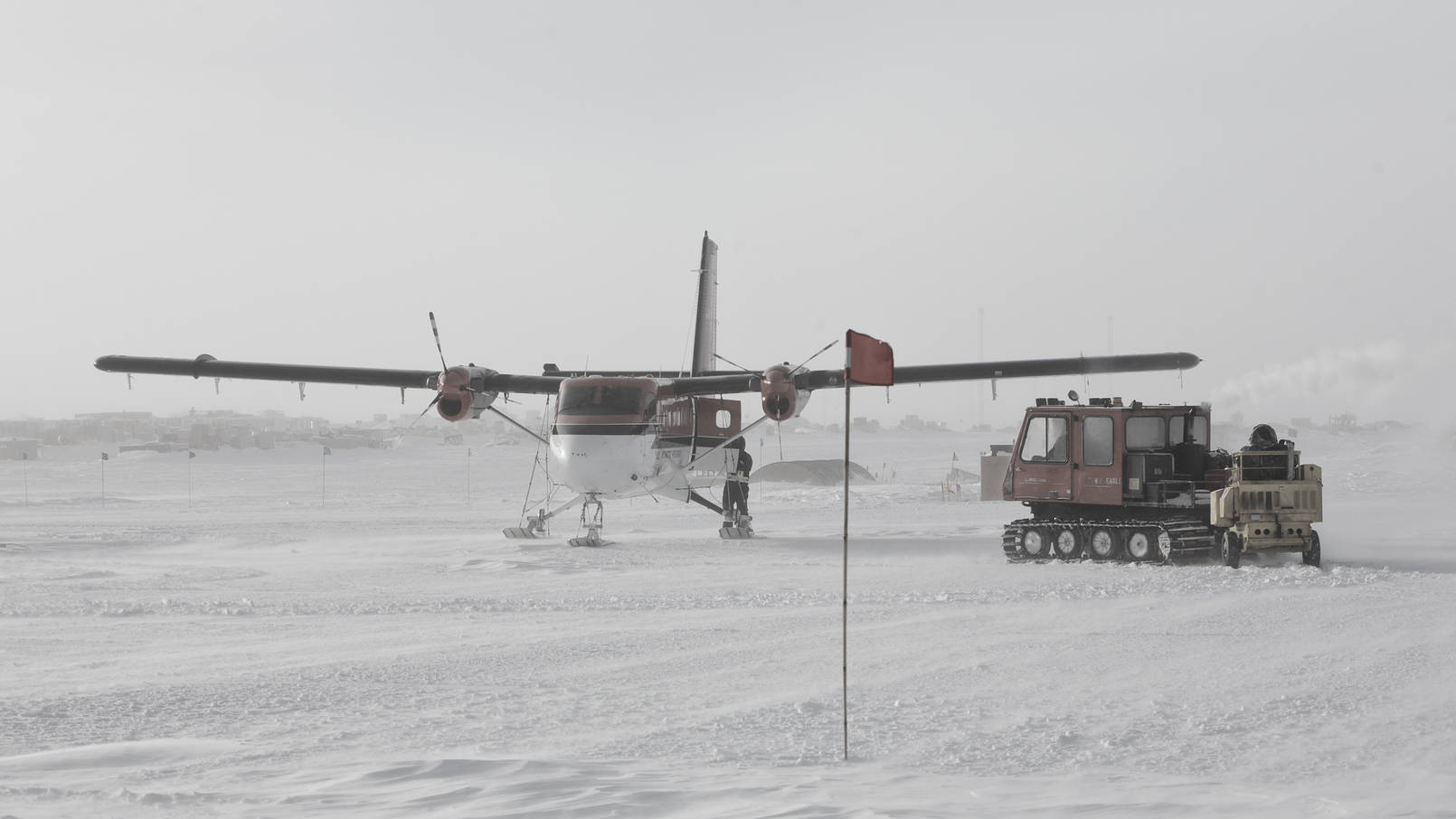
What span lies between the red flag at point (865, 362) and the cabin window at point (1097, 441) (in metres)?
10.6

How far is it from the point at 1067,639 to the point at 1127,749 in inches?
151

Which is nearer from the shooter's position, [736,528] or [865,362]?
[865,362]

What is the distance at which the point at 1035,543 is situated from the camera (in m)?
17.9

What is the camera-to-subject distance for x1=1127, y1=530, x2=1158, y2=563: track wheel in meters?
16.9

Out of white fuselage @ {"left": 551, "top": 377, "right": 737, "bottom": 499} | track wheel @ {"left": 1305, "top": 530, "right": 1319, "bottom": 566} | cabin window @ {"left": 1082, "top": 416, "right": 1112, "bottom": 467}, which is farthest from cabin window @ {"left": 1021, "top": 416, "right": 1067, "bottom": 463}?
white fuselage @ {"left": 551, "top": 377, "right": 737, "bottom": 499}

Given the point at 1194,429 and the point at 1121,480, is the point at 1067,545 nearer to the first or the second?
the point at 1121,480

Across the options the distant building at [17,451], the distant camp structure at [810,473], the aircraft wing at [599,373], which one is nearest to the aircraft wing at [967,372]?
the aircraft wing at [599,373]

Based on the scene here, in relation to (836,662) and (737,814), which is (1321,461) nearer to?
(836,662)

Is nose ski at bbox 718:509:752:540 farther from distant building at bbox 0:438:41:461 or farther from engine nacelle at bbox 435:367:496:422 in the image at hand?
distant building at bbox 0:438:41:461

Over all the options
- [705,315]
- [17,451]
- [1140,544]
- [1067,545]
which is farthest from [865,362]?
[17,451]

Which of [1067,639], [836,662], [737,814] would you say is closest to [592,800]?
[737,814]

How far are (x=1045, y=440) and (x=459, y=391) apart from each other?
10886 mm

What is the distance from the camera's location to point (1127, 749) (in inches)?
252

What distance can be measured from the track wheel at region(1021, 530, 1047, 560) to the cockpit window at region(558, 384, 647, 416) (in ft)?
22.3
